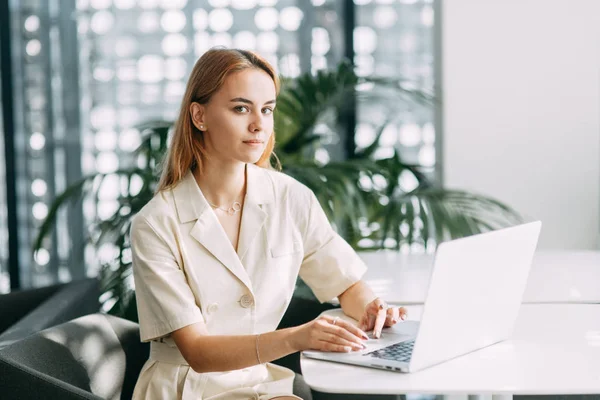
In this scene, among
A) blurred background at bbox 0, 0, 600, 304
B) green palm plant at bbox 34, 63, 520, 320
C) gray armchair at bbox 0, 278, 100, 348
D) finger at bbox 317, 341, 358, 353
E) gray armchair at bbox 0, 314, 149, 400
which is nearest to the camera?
finger at bbox 317, 341, 358, 353

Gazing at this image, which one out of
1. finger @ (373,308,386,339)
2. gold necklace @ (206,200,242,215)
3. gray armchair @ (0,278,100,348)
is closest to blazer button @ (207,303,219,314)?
gold necklace @ (206,200,242,215)

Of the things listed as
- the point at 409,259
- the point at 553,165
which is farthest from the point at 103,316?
the point at 553,165

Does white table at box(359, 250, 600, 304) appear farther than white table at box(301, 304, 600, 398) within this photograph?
Yes

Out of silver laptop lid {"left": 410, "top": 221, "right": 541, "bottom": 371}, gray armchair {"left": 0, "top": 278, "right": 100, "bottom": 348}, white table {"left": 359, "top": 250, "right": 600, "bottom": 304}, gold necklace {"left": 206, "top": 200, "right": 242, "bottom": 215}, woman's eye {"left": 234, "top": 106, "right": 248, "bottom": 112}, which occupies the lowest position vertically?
gray armchair {"left": 0, "top": 278, "right": 100, "bottom": 348}

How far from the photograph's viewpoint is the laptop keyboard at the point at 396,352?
149cm

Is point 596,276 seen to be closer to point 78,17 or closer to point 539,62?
point 539,62

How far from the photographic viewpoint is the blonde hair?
5.93 feet

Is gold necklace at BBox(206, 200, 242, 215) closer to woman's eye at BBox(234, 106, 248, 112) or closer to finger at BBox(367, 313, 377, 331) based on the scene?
woman's eye at BBox(234, 106, 248, 112)

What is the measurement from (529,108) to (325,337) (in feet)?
7.16

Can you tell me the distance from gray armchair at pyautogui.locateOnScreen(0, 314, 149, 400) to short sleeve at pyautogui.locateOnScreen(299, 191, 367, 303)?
1.61ft

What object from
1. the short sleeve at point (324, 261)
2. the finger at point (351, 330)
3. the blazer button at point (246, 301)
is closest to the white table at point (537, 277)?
the short sleeve at point (324, 261)

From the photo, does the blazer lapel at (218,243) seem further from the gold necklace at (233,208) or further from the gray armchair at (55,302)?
the gray armchair at (55,302)

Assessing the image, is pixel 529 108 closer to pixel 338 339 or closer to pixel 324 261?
pixel 324 261

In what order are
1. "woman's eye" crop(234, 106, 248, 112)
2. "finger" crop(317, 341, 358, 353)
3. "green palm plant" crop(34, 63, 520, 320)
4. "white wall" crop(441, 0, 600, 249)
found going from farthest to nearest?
"white wall" crop(441, 0, 600, 249) < "green palm plant" crop(34, 63, 520, 320) < "woman's eye" crop(234, 106, 248, 112) < "finger" crop(317, 341, 358, 353)
